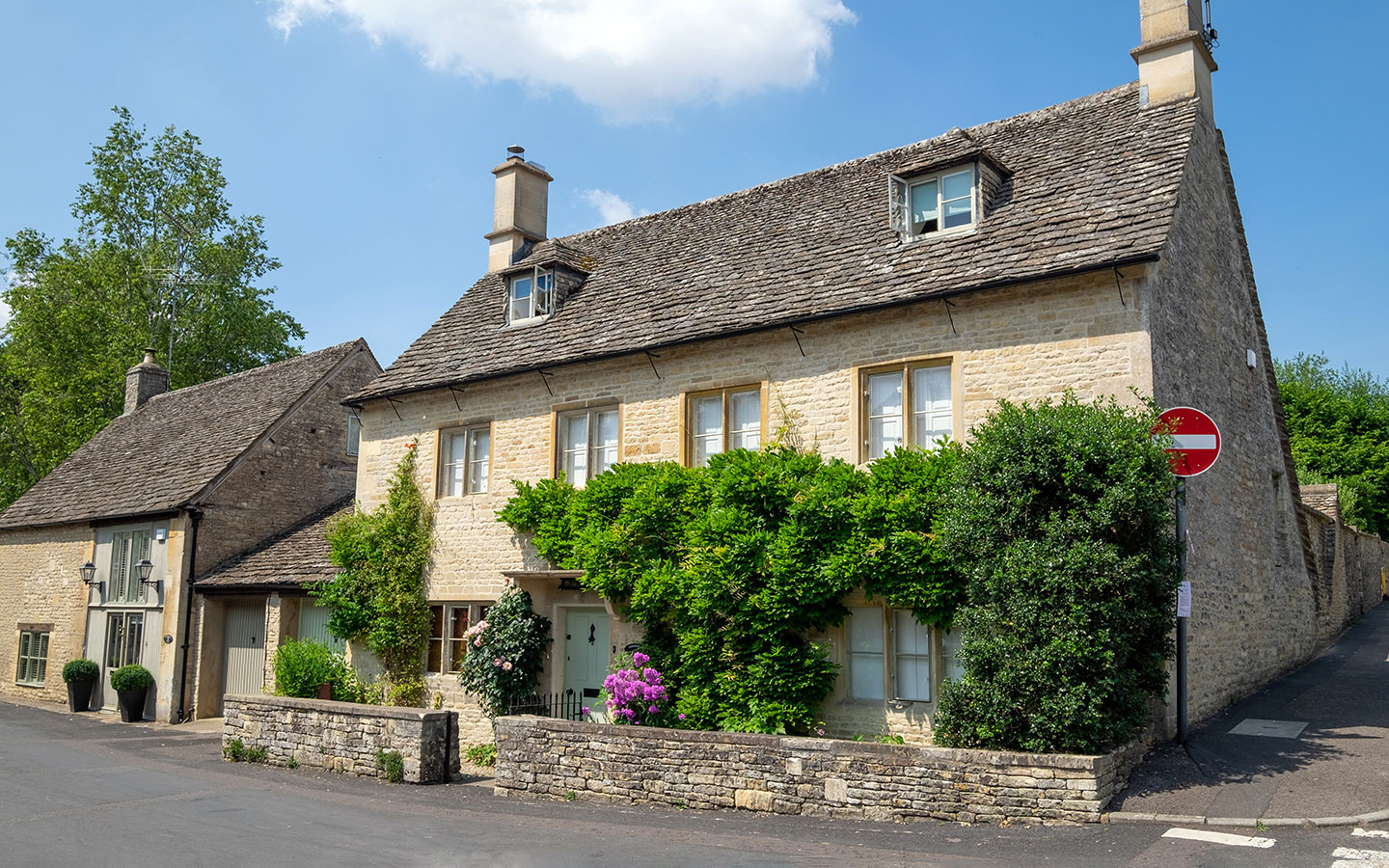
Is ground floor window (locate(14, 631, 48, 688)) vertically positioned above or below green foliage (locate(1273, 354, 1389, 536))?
below

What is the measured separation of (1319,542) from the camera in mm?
21031

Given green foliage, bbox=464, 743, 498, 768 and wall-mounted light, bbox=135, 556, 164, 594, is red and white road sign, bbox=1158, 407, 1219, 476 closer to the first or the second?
green foliage, bbox=464, 743, 498, 768

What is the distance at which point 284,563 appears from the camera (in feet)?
71.8

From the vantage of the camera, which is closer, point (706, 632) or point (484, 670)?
point (706, 632)

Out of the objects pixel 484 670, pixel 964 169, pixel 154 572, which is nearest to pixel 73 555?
pixel 154 572

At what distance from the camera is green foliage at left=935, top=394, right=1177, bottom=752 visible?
391 inches

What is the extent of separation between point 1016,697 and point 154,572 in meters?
20.6

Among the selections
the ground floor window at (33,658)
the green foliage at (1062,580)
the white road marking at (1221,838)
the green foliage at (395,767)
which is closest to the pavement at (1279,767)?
the white road marking at (1221,838)

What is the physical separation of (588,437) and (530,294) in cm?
402

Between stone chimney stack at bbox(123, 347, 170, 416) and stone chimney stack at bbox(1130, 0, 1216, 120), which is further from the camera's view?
stone chimney stack at bbox(123, 347, 170, 416)

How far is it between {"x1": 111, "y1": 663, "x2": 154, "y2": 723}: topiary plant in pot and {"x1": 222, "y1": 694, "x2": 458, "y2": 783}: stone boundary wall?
294 inches

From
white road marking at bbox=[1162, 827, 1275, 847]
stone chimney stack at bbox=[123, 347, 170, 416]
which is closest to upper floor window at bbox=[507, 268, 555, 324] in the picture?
white road marking at bbox=[1162, 827, 1275, 847]

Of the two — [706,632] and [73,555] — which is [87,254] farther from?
[706,632]

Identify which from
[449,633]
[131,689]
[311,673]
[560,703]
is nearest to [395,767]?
[560,703]
